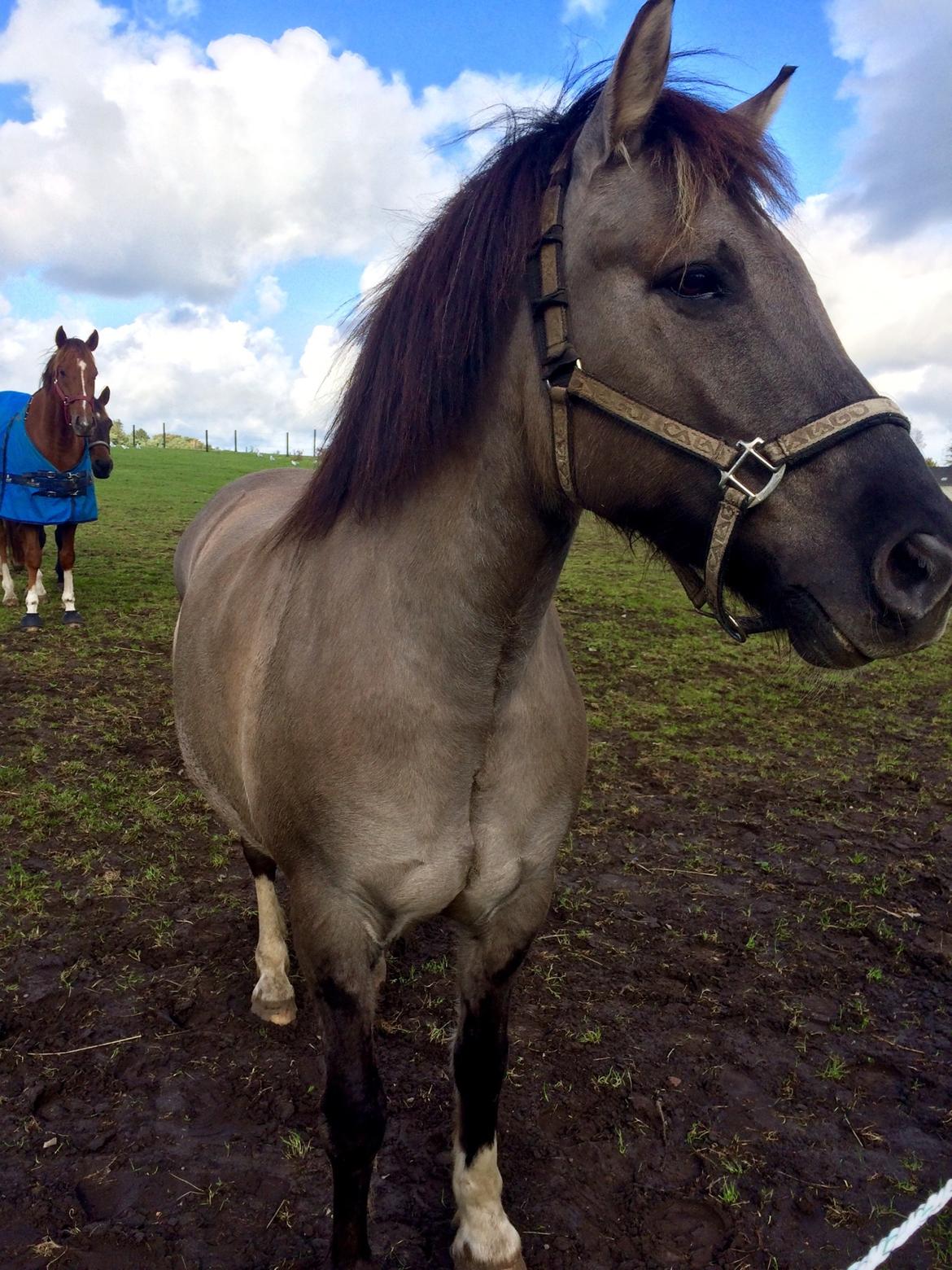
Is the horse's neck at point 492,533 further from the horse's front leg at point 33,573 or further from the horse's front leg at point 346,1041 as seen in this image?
the horse's front leg at point 33,573

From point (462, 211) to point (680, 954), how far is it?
305 centimetres

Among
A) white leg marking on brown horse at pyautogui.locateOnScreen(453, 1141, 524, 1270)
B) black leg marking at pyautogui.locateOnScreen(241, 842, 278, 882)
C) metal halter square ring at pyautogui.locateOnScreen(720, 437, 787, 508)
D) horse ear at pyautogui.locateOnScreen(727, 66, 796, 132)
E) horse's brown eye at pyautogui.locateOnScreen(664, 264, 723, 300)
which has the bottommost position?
white leg marking on brown horse at pyautogui.locateOnScreen(453, 1141, 524, 1270)

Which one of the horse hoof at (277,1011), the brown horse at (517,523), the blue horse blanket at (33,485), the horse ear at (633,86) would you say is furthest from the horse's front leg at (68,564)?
the horse ear at (633,86)

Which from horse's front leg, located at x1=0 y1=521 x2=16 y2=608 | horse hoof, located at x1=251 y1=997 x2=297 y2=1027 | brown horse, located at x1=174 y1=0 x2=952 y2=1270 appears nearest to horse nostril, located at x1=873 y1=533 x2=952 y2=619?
brown horse, located at x1=174 y1=0 x2=952 y2=1270

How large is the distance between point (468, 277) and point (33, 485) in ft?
26.9

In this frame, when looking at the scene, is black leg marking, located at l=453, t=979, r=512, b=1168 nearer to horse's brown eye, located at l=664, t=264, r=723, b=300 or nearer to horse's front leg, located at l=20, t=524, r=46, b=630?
horse's brown eye, located at l=664, t=264, r=723, b=300

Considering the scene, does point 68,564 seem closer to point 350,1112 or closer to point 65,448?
point 65,448

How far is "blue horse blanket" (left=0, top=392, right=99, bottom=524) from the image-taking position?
854 centimetres

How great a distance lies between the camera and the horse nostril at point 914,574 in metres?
1.37

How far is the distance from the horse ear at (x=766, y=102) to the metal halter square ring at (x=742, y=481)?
989mm

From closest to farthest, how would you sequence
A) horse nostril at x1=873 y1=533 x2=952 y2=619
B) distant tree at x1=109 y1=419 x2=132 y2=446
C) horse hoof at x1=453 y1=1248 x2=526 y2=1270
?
horse nostril at x1=873 y1=533 x2=952 y2=619 → horse hoof at x1=453 y1=1248 x2=526 y2=1270 → distant tree at x1=109 y1=419 x2=132 y2=446

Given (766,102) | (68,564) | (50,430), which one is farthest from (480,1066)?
(50,430)

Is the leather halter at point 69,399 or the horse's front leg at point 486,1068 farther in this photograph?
the leather halter at point 69,399

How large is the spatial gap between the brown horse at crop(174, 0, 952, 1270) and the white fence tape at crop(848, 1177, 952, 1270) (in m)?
0.87
